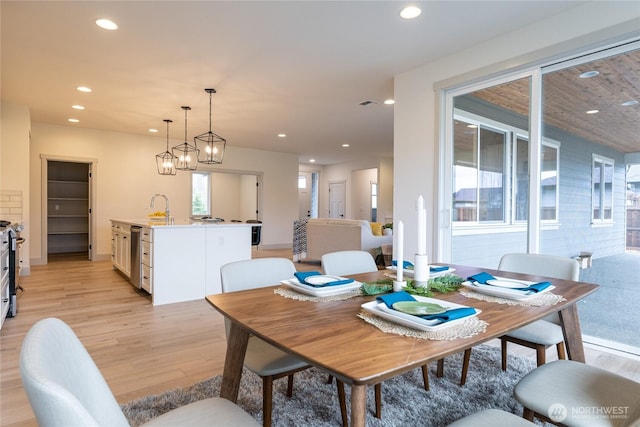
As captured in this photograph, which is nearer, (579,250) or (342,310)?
(342,310)

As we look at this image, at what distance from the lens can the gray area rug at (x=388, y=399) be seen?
176 cm

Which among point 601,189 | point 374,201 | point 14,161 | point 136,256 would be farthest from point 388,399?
point 374,201

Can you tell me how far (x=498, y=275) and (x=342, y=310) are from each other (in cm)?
110

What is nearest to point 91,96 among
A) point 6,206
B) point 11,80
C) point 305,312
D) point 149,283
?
point 11,80

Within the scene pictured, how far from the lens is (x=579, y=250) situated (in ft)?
10.4

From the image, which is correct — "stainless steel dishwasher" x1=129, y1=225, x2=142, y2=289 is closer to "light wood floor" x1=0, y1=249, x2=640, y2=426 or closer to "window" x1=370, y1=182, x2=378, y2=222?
"light wood floor" x1=0, y1=249, x2=640, y2=426

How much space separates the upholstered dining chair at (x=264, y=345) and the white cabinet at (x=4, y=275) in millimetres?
2609

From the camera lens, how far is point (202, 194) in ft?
35.0

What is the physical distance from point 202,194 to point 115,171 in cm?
351

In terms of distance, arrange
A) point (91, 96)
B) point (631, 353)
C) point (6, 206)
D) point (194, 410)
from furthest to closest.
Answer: point (6, 206) → point (91, 96) → point (631, 353) → point (194, 410)

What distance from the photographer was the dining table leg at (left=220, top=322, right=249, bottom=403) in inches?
55.7

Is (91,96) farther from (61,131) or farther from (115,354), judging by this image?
(115,354)

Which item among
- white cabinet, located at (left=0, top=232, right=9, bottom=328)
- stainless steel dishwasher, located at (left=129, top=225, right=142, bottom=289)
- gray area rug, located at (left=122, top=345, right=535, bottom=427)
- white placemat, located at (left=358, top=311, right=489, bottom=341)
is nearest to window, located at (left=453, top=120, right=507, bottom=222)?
gray area rug, located at (left=122, top=345, right=535, bottom=427)

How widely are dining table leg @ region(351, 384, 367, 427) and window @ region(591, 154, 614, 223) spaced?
3.20 meters
